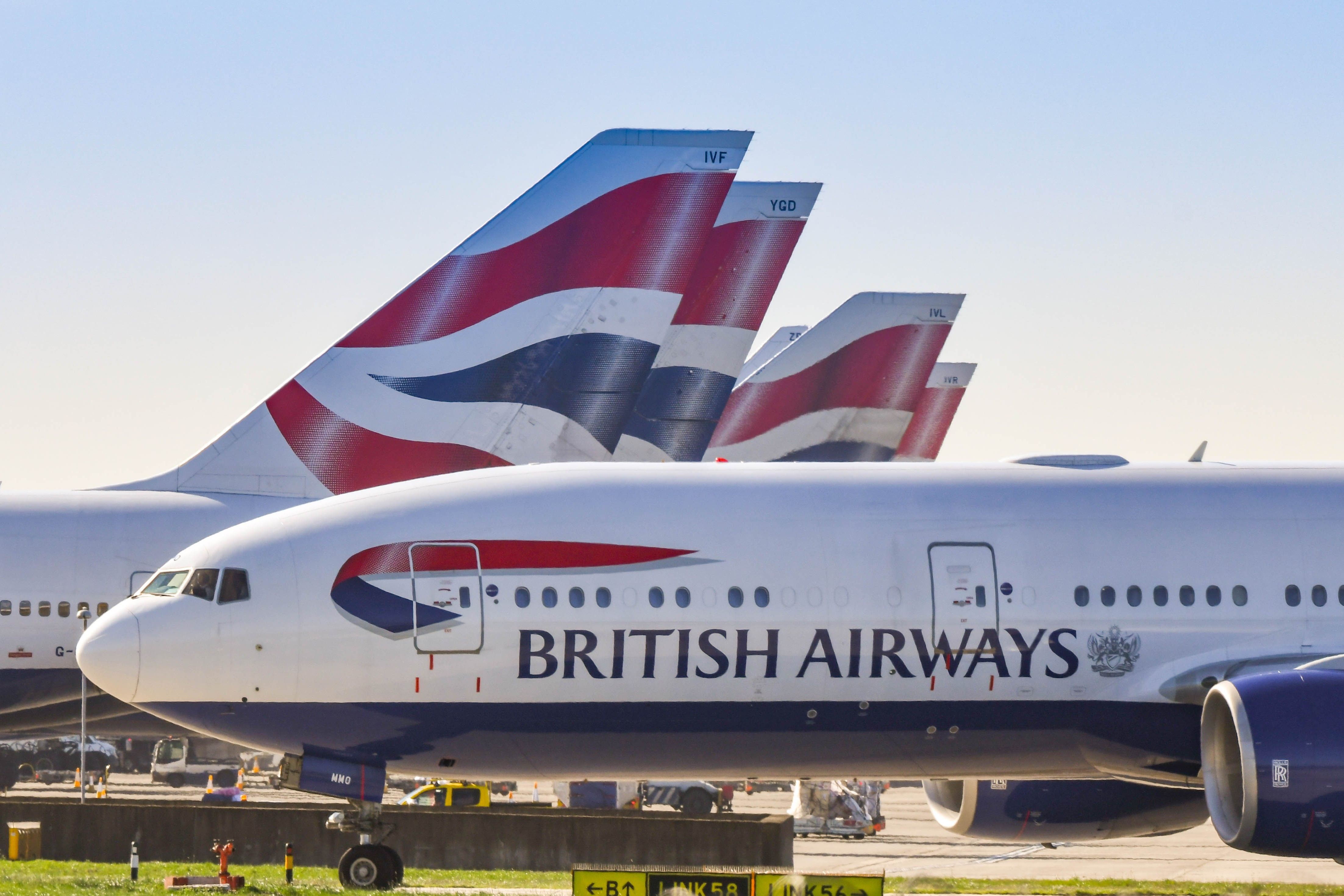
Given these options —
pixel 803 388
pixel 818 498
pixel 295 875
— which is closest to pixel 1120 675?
pixel 818 498

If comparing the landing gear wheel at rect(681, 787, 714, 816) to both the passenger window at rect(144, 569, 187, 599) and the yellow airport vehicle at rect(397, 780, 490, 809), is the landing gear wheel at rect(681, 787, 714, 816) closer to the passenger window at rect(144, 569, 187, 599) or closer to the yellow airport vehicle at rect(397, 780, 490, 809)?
the yellow airport vehicle at rect(397, 780, 490, 809)

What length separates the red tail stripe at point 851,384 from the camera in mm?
41344

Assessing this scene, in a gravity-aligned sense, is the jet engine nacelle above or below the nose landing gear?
above

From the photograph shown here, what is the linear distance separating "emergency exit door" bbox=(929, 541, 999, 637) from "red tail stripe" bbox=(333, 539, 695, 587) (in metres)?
3.23

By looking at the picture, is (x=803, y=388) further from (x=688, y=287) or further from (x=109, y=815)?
(x=109, y=815)

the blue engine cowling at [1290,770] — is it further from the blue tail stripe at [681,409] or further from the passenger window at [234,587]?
the blue tail stripe at [681,409]

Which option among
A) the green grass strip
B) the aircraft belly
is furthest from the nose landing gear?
the green grass strip

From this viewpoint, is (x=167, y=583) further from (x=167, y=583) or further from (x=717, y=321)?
(x=717, y=321)

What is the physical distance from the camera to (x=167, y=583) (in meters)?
19.7

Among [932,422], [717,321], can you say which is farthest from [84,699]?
[932,422]

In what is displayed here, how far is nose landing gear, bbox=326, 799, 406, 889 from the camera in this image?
63.9 ft

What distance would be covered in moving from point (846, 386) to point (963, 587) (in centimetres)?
2151

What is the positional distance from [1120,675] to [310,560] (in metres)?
9.53

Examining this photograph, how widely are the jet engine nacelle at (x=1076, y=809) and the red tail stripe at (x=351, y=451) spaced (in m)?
9.10
